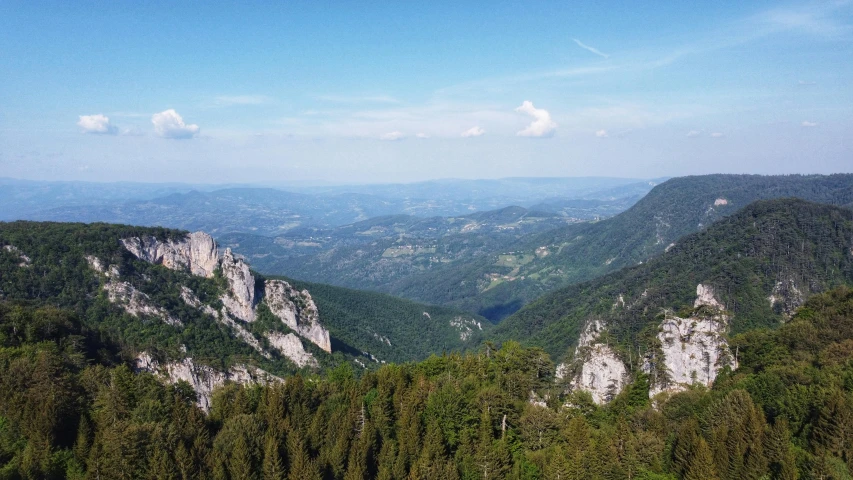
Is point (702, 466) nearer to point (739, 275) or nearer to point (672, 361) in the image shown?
point (672, 361)

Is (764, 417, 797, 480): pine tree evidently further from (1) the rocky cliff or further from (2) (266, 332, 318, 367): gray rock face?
(1) the rocky cliff

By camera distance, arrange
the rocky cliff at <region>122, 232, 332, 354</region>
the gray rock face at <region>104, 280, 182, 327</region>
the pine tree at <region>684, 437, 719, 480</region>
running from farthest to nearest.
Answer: the rocky cliff at <region>122, 232, 332, 354</region> < the gray rock face at <region>104, 280, 182, 327</region> < the pine tree at <region>684, 437, 719, 480</region>

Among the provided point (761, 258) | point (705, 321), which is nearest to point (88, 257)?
point (705, 321)

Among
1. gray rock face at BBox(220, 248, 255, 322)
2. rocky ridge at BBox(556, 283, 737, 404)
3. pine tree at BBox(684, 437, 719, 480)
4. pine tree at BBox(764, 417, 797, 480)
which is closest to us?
pine tree at BBox(764, 417, 797, 480)

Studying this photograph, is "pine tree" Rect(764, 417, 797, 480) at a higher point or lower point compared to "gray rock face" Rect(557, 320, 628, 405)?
higher

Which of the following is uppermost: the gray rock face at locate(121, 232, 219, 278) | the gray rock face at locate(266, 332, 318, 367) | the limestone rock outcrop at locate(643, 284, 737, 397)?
the gray rock face at locate(121, 232, 219, 278)

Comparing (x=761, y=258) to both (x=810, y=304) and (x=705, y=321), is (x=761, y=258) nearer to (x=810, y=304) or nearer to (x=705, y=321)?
(x=810, y=304)

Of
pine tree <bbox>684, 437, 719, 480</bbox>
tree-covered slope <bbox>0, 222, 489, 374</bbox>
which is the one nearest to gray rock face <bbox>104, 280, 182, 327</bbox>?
tree-covered slope <bbox>0, 222, 489, 374</bbox>

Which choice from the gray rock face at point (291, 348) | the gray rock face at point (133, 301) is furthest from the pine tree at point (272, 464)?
the gray rock face at point (133, 301)
